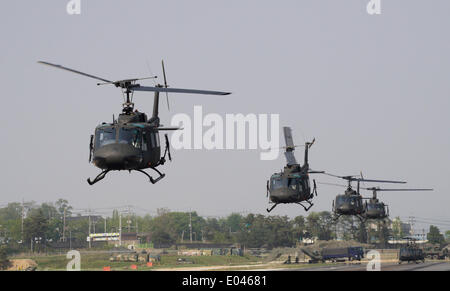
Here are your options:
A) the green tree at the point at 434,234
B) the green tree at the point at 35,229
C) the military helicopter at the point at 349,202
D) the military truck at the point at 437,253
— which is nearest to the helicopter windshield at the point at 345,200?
the military helicopter at the point at 349,202

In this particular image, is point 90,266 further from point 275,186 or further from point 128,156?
point 128,156

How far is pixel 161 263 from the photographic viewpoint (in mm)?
90375

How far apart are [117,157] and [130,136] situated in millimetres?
1135

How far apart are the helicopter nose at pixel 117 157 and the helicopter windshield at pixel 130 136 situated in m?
0.20

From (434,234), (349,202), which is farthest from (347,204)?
(434,234)

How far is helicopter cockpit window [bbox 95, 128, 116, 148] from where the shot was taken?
24703 millimetres

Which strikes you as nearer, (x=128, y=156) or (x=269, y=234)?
(x=128, y=156)

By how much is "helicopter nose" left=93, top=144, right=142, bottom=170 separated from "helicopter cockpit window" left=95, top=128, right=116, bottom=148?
0.80 ft

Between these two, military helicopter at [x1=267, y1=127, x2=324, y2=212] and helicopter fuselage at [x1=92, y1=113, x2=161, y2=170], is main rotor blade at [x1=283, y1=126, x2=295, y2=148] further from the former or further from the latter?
helicopter fuselage at [x1=92, y1=113, x2=161, y2=170]

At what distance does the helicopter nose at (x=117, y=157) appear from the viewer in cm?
2431

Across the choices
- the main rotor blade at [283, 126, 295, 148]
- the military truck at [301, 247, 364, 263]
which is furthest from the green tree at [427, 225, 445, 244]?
the main rotor blade at [283, 126, 295, 148]

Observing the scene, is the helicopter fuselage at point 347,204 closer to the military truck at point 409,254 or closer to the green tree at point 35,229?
the military truck at point 409,254
